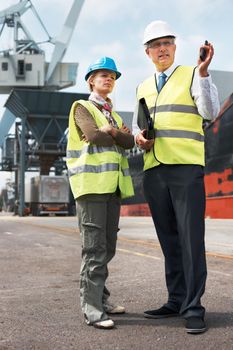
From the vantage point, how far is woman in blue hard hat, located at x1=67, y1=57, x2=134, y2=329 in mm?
3504

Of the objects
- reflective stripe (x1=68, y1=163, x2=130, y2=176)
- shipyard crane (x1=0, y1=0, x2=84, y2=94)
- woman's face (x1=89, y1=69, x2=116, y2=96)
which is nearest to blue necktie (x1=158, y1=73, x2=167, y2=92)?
woman's face (x1=89, y1=69, x2=116, y2=96)

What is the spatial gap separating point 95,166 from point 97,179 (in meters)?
0.10

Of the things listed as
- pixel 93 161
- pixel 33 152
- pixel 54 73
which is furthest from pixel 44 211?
pixel 93 161

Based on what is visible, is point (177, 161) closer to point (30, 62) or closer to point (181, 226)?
point (181, 226)

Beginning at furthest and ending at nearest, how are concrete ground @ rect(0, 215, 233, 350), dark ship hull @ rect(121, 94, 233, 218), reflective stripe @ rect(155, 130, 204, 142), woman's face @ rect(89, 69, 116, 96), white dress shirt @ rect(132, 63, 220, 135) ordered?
1. dark ship hull @ rect(121, 94, 233, 218)
2. woman's face @ rect(89, 69, 116, 96)
3. reflective stripe @ rect(155, 130, 204, 142)
4. white dress shirt @ rect(132, 63, 220, 135)
5. concrete ground @ rect(0, 215, 233, 350)

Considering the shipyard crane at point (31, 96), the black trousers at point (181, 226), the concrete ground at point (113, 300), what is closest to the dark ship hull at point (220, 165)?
the concrete ground at point (113, 300)

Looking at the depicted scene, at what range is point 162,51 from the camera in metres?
3.65

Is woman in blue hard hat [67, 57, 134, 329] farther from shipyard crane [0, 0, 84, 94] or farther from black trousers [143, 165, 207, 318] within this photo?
shipyard crane [0, 0, 84, 94]

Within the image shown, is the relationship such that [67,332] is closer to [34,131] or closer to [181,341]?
[181,341]

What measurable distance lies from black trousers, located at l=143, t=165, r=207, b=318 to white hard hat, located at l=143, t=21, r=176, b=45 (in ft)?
3.19

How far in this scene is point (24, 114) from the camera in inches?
2426

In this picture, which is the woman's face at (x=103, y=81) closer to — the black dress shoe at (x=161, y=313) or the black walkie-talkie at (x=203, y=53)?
the black walkie-talkie at (x=203, y=53)

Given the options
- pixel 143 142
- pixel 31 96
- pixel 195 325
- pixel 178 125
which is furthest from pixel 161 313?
pixel 31 96

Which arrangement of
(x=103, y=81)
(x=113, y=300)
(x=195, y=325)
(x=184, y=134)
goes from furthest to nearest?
(x=113, y=300) < (x=103, y=81) < (x=184, y=134) < (x=195, y=325)
